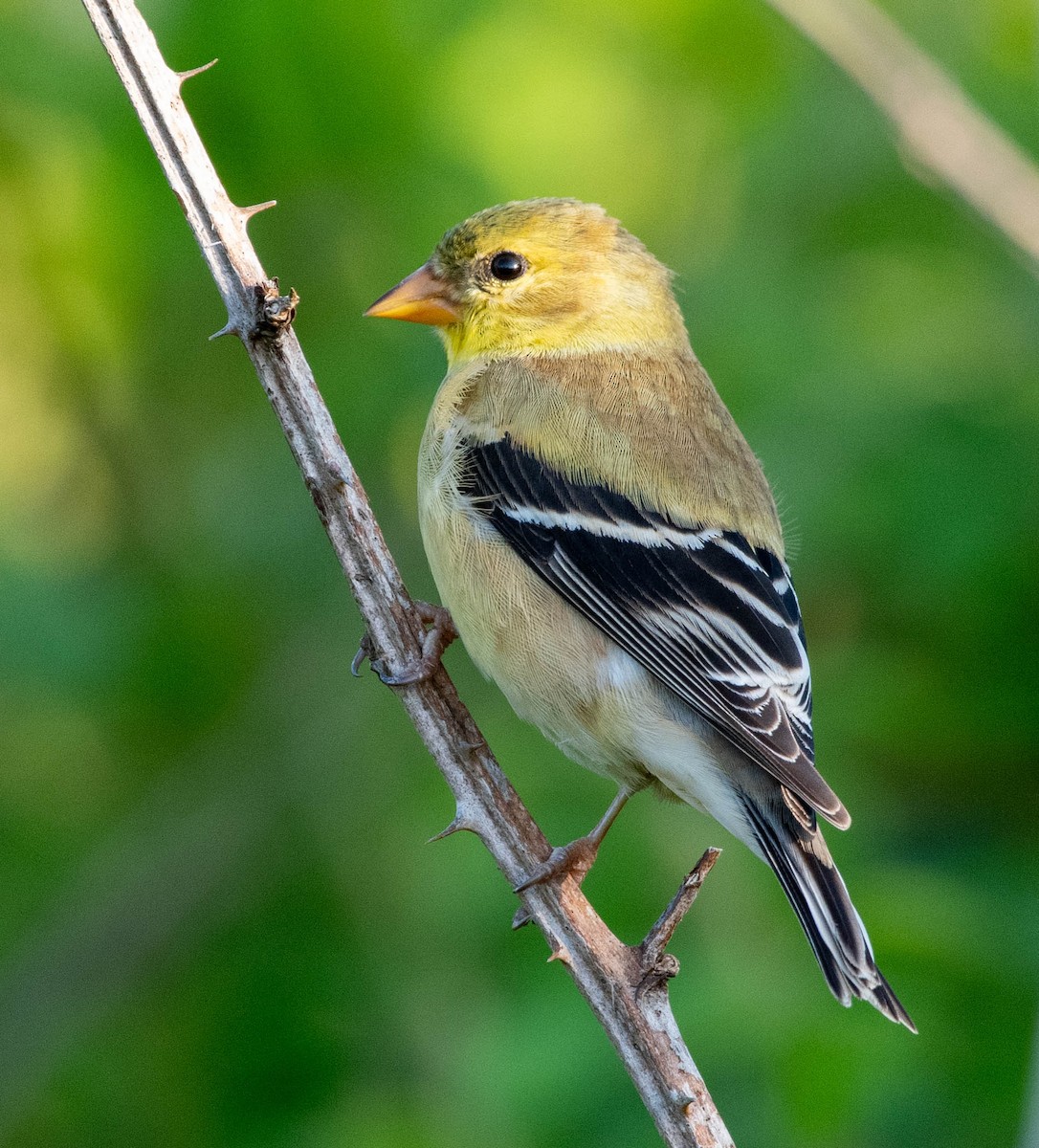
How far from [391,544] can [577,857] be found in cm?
154

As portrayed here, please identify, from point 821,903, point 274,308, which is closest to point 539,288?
point 274,308

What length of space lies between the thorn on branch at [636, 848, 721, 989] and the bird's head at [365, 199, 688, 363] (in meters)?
1.94

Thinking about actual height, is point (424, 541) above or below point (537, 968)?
above

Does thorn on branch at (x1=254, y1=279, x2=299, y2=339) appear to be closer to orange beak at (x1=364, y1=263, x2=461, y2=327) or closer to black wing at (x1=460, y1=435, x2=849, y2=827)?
black wing at (x1=460, y1=435, x2=849, y2=827)

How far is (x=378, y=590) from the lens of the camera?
10.1 ft

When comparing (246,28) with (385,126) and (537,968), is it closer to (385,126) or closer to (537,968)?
(385,126)

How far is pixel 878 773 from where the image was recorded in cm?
399

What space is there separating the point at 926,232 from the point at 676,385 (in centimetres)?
116

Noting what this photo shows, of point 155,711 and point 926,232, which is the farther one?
point 926,232

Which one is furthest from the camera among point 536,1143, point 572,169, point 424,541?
point 572,169

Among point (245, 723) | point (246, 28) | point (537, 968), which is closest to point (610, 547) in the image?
point (537, 968)

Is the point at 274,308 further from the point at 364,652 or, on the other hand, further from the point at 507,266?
the point at 507,266

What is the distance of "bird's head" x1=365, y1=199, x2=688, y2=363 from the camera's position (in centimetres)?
422

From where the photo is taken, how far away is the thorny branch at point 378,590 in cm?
273
